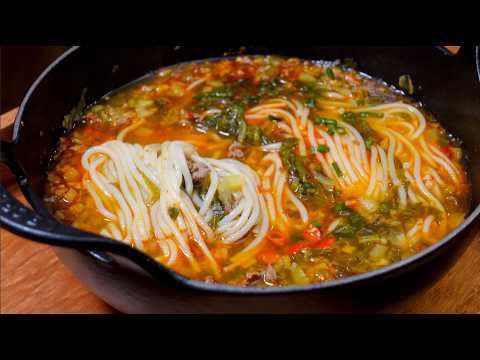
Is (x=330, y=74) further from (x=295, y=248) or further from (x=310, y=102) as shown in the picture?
(x=295, y=248)

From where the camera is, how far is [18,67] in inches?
177

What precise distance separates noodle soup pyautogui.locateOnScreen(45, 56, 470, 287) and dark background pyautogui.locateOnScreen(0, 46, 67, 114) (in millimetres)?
1533

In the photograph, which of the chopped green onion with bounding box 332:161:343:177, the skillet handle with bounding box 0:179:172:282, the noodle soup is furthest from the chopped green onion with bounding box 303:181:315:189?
the skillet handle with bounding box 0:179:172:282

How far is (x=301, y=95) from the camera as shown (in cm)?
337

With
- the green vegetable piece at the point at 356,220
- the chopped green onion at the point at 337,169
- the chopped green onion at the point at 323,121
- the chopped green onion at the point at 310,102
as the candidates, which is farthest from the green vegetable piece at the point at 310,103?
the green vegetable piece at the point at 356,220

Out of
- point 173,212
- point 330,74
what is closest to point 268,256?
point 173,212

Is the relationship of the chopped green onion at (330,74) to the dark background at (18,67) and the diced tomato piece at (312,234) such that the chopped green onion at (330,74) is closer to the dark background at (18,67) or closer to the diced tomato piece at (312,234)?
the diced tomato piece at (312,234)

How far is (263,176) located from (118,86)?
1.30m

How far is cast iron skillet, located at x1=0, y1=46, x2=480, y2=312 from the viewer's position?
5.19 ft

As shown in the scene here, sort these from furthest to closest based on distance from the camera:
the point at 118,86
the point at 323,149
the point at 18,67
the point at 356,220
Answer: the point at 18,67 < the point at 118,86 < the point at 323,149 < the point at 356,220

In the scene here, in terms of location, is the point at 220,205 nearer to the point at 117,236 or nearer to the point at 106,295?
the point at 117,236

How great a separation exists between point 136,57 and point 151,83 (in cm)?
19

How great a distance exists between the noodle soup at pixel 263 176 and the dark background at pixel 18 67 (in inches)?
60.4

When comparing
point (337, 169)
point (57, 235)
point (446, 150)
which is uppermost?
point (57, 235)
